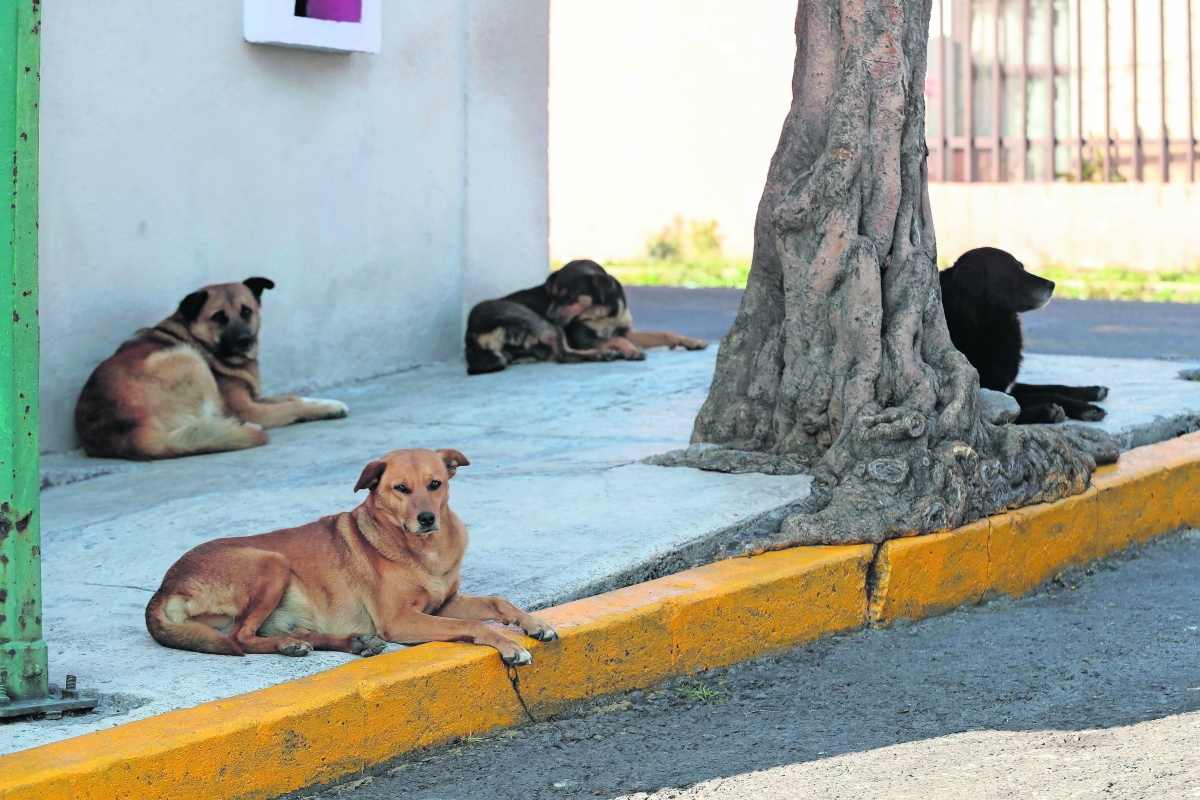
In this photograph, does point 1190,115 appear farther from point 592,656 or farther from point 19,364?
point 19,364

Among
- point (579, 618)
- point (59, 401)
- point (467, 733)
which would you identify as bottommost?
point (467, 733)

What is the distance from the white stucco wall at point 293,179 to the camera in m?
7.35

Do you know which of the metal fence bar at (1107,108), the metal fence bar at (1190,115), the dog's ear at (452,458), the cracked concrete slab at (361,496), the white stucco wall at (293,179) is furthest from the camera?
the metal fence bar at (1107,108)

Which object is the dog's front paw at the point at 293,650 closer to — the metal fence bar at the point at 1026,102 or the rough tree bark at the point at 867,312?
the rough tree bark at the point at 867,312

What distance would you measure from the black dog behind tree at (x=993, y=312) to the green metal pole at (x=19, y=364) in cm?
463

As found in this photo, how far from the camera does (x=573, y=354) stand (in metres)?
9.85

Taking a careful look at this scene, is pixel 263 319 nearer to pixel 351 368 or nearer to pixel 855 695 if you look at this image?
pixel 351 368

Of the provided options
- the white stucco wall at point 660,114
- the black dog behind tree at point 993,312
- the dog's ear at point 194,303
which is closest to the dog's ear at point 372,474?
the black dog behind tree at point 993,312

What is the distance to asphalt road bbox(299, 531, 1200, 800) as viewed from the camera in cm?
347

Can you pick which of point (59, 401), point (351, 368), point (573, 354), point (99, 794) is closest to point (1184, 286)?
point (573, 354)

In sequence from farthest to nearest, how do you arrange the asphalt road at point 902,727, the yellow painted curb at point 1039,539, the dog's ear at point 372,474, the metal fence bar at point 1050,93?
the metal fence bar at point 1050,93 → the yellow painted curb at point 1039,539 → the dog's ear at point 372,474 → the asphalt road at point 902,727

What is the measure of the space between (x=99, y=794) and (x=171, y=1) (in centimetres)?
566

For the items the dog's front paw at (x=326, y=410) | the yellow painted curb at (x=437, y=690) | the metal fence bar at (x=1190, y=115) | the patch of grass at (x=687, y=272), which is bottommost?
the yellow painted curb at (x=437, y=690)

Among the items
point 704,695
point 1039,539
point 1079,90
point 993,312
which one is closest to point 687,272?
point 1079,90
